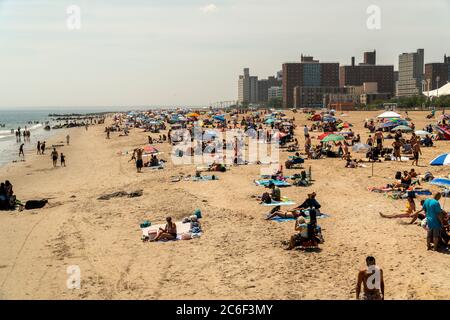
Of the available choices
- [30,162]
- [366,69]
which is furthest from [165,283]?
[366,69]

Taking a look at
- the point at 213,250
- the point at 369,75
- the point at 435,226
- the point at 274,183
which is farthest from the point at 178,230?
the point at 369,75

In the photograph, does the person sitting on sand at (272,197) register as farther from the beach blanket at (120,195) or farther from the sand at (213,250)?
the beach blanket at (120,195)

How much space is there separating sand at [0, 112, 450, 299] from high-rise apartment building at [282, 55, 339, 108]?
15289 cm

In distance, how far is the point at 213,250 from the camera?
34.6 ft

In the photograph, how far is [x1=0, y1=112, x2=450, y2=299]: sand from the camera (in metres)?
8.27

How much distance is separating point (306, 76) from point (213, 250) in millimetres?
179336

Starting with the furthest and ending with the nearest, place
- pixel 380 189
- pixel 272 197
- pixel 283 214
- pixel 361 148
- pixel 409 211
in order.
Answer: pixel 361 148 < pixel 380 189 < pixel 272 197 < pixel 283 214 < pixel 409 211

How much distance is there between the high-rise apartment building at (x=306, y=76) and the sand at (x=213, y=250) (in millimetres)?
152890

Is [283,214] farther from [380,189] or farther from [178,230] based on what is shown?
[380,189]

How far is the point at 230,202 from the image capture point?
1547 centimetres

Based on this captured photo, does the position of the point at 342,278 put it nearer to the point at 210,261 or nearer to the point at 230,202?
the point at 210,261

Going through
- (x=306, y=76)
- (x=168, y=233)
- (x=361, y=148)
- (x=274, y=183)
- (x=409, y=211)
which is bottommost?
(x=168, y=233)

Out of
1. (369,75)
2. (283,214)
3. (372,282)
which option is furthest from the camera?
(369,75)
